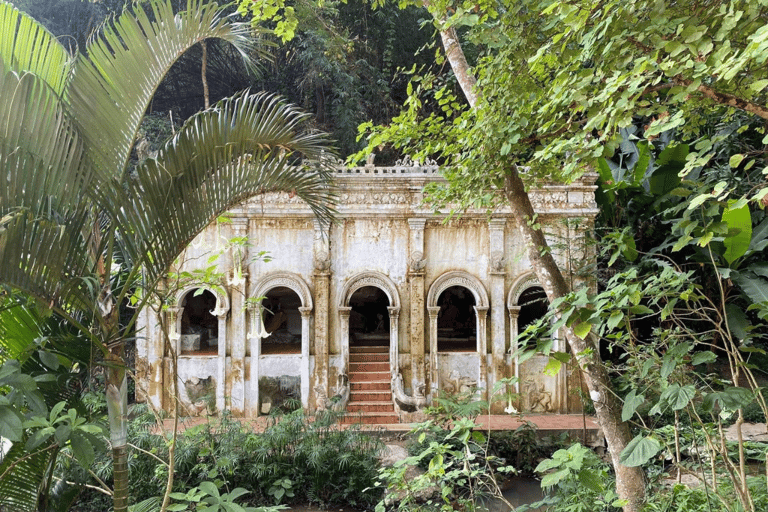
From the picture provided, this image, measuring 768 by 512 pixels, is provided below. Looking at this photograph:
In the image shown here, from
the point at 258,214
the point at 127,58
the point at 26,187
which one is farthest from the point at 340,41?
the point at 26,187

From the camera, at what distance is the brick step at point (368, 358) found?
995 centimetres

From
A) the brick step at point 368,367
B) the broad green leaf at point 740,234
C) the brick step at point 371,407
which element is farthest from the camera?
the brick step at point 368,367

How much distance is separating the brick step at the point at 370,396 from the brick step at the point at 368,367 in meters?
0.59

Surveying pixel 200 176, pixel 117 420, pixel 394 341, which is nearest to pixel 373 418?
pixel 394 341

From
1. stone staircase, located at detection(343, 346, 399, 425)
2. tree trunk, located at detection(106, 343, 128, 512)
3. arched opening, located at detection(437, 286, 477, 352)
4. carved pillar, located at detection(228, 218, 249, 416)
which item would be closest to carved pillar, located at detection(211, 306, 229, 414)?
carved pillar, located at detection(228, 218, 249, 416)

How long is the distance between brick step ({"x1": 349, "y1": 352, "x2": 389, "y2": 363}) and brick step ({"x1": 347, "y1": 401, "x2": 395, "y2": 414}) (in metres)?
1.13

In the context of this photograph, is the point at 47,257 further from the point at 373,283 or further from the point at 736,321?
the point at 736,321

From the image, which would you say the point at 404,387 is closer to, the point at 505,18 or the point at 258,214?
the point at 258,214

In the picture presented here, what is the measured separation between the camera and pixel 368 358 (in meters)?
10.0

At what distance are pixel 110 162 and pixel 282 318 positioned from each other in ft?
32.0

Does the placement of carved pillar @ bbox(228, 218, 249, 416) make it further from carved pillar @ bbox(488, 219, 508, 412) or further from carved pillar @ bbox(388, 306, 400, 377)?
carved pillar @ bbox(488, 219, 508, 412)

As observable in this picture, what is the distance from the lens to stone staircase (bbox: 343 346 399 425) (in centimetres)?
863

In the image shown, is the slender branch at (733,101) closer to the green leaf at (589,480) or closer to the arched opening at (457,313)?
the green leaf at (589,480)

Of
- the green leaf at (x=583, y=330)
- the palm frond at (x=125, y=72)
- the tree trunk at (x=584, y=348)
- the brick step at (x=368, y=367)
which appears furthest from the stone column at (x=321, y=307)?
the green leaf at (x=583, y=330)
